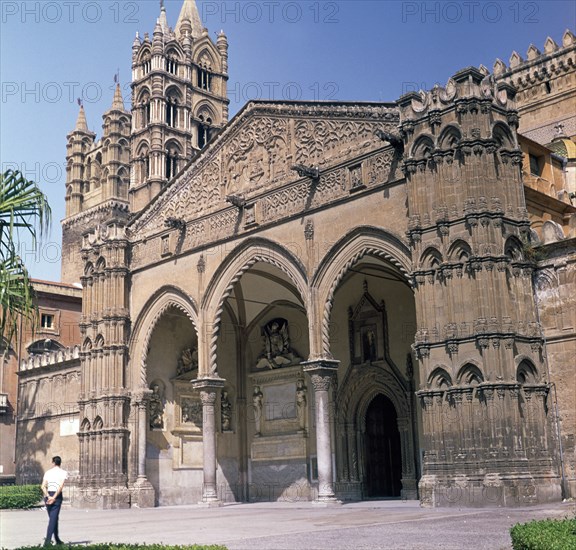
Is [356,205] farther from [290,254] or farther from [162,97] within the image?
[162,97]

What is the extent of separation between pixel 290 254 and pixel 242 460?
993 cm

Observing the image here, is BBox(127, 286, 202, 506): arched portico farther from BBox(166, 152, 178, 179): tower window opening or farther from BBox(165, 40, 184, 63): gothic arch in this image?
BBox(165, 40, 184, 63): gothic arch

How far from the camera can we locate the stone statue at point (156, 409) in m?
28.4

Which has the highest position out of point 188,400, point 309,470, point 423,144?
point 423,144

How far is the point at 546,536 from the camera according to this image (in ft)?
26.9

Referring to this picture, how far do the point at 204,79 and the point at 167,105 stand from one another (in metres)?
6.61

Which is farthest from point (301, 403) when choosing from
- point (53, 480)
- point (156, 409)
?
point (53, 480)

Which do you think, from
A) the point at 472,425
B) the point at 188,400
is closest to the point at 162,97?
the point at 188,400

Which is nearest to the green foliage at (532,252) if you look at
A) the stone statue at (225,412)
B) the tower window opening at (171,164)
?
the stone statue at (225,412)

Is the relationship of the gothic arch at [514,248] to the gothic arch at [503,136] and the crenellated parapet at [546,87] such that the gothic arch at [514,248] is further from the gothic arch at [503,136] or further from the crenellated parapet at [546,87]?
the crenellated parapet at [546,87]

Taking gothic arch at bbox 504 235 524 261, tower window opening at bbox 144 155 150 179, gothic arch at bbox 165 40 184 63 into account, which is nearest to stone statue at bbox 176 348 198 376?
gothic arch at bbox 504 235 524 261

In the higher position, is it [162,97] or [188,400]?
[162,97]

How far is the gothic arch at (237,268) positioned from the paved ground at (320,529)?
21.8ft

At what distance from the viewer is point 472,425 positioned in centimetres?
1745
